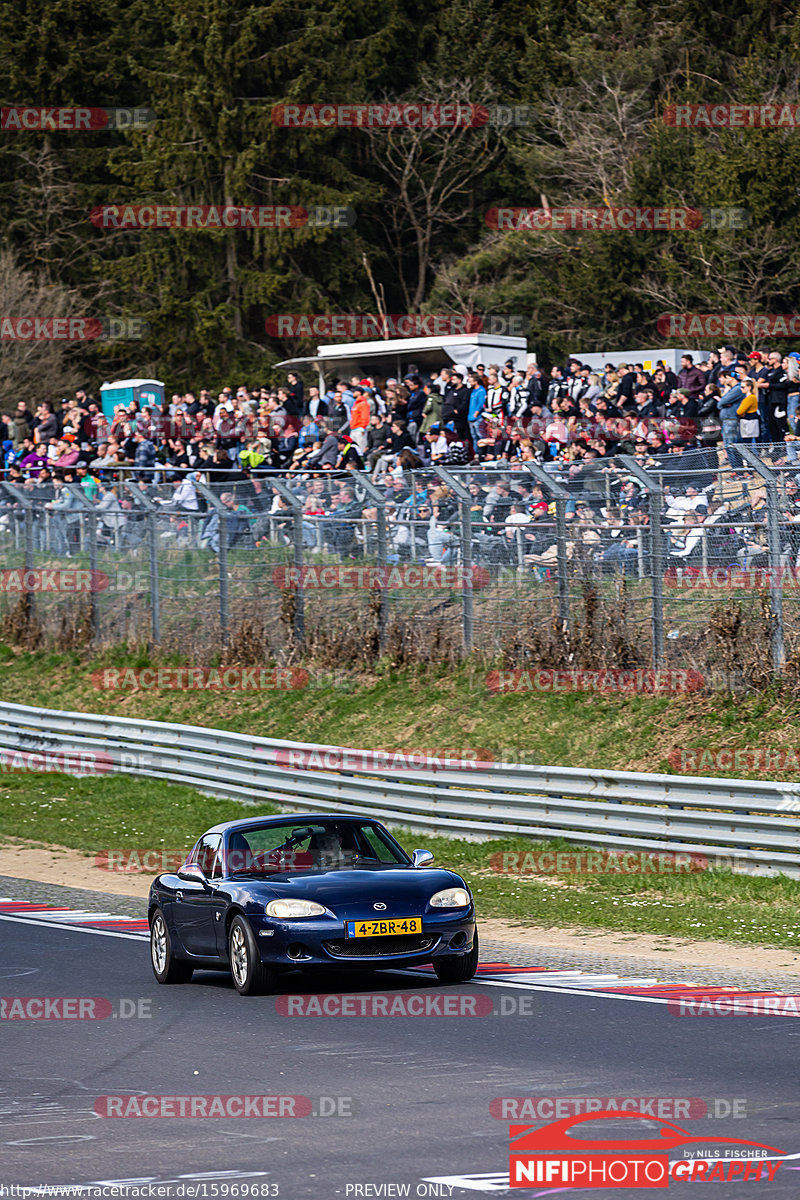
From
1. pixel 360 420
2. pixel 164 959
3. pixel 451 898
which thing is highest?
pixel 360 420

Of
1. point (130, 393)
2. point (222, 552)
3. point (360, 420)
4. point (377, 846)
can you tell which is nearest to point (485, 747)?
point (222, 552)

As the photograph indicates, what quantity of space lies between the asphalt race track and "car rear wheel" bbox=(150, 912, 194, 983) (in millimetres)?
123

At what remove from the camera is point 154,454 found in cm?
3319

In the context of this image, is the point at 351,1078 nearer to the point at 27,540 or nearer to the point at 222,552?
the point at 222,552

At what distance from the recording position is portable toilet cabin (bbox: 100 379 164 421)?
43531 mm

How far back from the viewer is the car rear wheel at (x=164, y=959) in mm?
12727

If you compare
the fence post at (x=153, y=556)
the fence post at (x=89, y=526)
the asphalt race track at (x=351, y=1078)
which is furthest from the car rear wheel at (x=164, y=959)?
the fence post at (x=89, y=526)

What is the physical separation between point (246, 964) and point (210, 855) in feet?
3.91

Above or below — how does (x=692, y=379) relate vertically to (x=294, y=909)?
above

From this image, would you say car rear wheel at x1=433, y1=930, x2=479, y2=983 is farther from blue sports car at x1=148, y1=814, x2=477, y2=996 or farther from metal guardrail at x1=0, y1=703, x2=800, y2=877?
metal guardrail at x1=0, y1=703, x2=800, y2=877

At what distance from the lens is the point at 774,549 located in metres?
18.3

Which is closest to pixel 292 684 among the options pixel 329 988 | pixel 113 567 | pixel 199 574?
pixel 199 574

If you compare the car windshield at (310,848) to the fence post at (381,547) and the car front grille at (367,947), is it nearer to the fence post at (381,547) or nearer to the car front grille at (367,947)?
the car front grille at (367,947)

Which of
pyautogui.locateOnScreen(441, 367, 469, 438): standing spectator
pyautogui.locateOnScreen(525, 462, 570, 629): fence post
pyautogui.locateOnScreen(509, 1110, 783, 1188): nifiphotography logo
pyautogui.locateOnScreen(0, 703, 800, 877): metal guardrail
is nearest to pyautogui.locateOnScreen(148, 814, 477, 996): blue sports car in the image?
pyautogui.locateOnScreen(509, 1110, 783, 1188): nifiphotography logo
